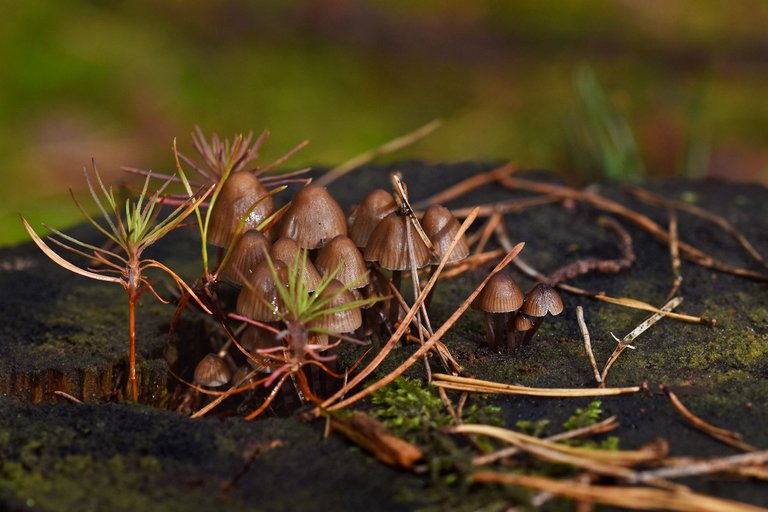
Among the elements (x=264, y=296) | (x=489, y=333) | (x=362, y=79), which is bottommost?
(x=489, y=333)

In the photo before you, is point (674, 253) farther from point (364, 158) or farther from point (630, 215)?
point (364, 158)

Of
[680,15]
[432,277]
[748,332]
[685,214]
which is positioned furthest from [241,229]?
[680,15]

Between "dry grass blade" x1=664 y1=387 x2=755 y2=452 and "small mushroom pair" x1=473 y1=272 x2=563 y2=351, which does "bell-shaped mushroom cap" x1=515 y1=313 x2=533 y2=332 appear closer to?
"small mushroom pair" x1=473 y1=272 x2=563 y2=351

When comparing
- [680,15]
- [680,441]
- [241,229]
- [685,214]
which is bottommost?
[680,441]

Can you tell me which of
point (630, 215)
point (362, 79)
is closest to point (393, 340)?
point (630, 215)

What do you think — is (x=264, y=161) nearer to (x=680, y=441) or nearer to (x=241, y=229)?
(x=241, y=229)

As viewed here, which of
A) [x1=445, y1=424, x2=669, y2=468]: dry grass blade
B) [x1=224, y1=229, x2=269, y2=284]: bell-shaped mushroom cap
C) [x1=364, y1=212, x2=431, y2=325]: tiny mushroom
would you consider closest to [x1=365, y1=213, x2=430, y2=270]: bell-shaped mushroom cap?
[x1=364, y1=212, x2=431, y2=325]: tiny mushroom
